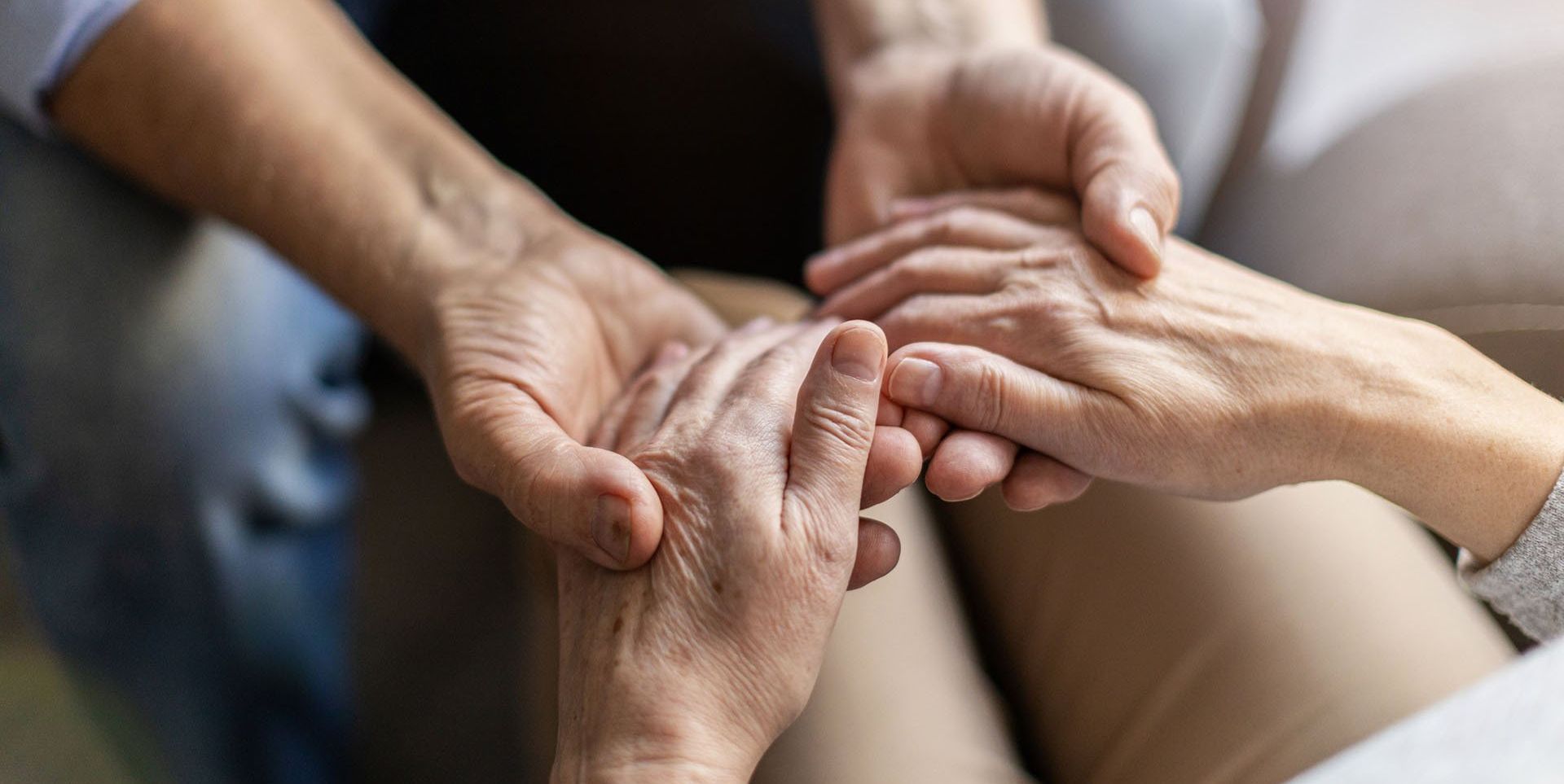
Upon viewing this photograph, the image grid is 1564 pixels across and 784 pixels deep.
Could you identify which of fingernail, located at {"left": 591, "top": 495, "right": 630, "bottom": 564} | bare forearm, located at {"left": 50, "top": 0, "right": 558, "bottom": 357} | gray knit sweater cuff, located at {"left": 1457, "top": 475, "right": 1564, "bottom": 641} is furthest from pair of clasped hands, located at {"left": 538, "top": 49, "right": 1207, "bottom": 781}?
gray knit sweater cuff, located at {"left": 1457, "top": 475, "right": 1564, "bottom": 641}

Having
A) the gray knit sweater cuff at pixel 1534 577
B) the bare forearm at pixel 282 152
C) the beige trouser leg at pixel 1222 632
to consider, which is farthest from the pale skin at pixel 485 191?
the gray knit sweater cuff at pixel 1534 577

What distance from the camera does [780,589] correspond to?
0.57 m

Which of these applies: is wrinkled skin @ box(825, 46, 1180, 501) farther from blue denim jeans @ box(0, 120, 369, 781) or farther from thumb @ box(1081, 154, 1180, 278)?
blue denim jeans @ box(0, 120, 369, 781)

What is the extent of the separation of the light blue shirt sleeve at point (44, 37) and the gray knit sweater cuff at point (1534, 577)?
1018 millimetres

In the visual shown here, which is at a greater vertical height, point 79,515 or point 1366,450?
point 1366,450

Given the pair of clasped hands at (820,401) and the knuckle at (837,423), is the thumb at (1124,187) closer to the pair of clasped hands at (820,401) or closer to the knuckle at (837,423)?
the pair of clasped hands at (820,401)

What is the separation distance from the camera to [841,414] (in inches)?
24.1

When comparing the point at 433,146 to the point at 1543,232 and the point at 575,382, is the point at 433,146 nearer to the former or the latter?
the point at 575,382

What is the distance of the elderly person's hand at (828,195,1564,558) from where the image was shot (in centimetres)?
65

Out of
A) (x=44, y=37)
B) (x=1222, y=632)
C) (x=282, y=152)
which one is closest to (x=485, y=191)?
(x=282, y=152)

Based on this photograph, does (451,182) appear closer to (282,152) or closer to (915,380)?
(282,152)

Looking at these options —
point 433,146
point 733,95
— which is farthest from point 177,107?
point 733,95

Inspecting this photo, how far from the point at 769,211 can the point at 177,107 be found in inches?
23.6

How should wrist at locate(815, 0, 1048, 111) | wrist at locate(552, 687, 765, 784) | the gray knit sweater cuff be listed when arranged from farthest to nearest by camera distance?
wrist at locate(815, 0, 1048, 111) → the gray knit sweater cuff → wrist at locate(552, 687, 765, 784)
